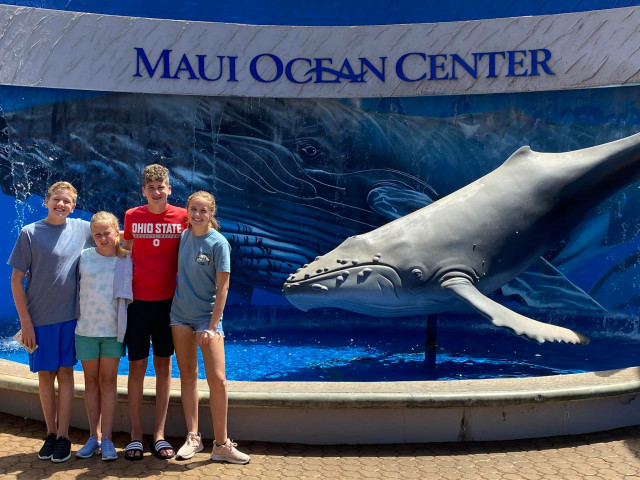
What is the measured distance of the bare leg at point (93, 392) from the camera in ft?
17.8

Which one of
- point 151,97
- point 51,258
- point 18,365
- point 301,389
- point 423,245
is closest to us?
point 51,258

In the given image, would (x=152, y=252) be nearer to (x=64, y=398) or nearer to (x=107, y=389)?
(x=107, y=389)

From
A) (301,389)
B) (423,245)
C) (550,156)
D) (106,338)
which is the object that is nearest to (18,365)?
(106,338)

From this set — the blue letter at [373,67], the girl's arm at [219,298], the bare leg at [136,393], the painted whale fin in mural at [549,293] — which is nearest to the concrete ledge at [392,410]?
the bare leg at [136,393]

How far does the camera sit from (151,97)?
14.7 metres

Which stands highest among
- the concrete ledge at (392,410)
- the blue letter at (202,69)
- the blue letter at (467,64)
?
the blue letter at (467,64)

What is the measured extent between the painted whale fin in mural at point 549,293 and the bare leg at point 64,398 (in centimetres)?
1136

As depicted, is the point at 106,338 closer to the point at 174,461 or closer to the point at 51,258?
the point at 51,258

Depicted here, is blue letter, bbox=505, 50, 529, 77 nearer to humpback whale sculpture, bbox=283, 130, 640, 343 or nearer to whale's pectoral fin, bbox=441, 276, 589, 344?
humpback whale sculpture, bbox=283, 130, 640, 343

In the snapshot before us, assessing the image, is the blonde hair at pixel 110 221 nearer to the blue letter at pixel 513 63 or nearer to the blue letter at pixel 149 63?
the blue letter at pixel 149 63

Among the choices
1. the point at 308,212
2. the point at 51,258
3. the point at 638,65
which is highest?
the point at 638,65

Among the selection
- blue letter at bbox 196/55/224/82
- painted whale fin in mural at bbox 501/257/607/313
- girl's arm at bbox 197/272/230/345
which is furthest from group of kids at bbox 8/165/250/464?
painted whale fin in mural at bbox 501/257/607/313

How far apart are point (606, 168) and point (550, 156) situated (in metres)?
0.73

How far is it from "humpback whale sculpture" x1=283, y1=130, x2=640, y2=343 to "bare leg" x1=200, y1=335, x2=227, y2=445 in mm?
2601
